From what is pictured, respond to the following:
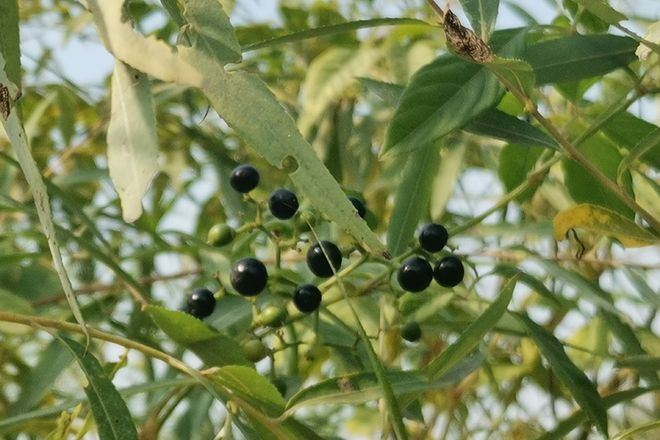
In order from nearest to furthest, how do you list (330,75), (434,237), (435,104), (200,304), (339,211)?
(339,211) < (435,104) < (434,237) < (200,304) < (330,75)

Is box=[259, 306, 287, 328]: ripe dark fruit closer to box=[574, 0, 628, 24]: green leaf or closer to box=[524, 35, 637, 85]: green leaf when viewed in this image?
box=[524, 35, 637, 85]: green leaf

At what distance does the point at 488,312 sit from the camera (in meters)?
0.76

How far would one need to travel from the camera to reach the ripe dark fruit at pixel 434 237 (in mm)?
932

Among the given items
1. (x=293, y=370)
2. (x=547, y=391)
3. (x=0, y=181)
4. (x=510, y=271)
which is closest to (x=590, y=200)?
(x=510, y=271)

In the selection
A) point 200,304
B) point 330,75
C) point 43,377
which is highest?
point 330,75

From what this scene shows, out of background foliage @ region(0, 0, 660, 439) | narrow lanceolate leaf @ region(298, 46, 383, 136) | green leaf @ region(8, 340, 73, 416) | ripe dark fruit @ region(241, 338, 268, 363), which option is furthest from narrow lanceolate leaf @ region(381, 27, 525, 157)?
narrow lanceolate leaf @ region(298, 46, 383, 136)

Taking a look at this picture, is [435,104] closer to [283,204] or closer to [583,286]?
[283,204]

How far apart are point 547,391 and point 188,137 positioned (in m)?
0.68

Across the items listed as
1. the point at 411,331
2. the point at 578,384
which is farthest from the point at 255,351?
the point at 578,384

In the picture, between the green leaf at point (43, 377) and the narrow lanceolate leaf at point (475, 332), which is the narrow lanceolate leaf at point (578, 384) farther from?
the green leaf at point (43, 377)

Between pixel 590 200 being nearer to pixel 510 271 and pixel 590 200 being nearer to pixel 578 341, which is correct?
pixel 510 271

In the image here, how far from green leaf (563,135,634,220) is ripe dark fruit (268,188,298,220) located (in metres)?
0.23

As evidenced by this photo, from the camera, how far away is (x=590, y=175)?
3.35ft

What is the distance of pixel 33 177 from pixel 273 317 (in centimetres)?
36
